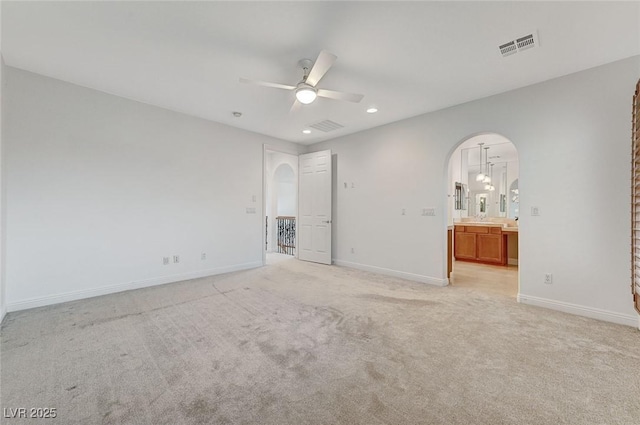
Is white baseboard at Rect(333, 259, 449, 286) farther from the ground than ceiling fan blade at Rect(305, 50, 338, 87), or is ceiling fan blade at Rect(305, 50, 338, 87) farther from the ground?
ceiling fan blade at Rect(305, 50, 338, 87)

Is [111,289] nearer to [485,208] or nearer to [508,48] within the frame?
[508,48]

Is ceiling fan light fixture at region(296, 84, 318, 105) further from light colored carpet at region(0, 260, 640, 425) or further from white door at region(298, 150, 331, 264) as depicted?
white door at region(298, 150, 331, 264)

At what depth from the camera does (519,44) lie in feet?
8.00

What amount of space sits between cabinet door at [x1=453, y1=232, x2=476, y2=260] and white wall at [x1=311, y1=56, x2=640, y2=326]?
2.50m

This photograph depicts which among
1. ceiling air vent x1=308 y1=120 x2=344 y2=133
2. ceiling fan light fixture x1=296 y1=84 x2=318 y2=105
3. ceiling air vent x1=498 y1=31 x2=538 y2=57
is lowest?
ceiling fan light fixture x1=296 y1=84 x2=318 y2=105

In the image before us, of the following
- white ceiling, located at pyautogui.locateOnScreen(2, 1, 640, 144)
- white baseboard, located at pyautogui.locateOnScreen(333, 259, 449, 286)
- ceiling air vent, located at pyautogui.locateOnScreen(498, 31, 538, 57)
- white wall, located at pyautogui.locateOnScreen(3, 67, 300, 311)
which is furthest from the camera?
white baseboard, located at pyautogui.locateOnScreen(333, 259, 449, 286)

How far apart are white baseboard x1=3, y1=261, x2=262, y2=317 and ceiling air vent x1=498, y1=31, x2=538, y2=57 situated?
4932 millimetres

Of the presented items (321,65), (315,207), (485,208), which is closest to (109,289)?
(315,207)

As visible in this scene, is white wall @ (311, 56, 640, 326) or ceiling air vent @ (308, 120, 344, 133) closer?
white wall @ (311, 56, 640, 326)

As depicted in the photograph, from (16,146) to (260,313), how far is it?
11.0 feet

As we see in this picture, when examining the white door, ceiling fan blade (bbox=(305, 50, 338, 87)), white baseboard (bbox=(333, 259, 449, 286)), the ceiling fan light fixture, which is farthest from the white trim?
ceiling fan blade (bbox=(305, 50, 338, 87))

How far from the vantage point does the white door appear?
5.63m

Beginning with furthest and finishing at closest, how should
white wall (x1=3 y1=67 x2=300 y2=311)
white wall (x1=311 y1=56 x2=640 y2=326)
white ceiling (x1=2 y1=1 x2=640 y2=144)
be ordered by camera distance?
white wall (x1=3 y1=67 x2=300 y2=311) < white wall (x1=311 y1=56 x2=640 y2=326) < white ceiling (x1=2 y1=1 x2=640 y2=144)

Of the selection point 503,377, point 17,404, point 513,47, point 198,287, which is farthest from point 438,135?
point 17,404
